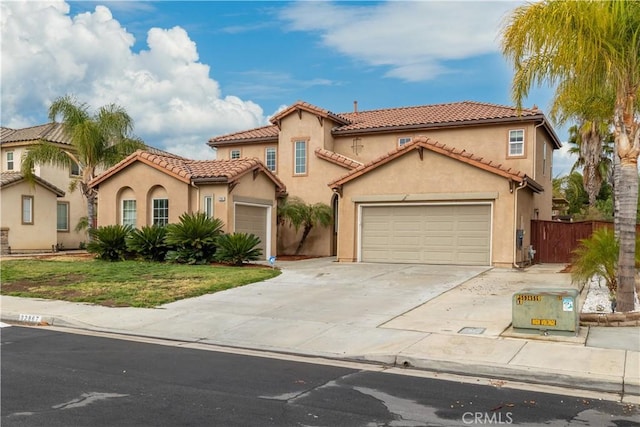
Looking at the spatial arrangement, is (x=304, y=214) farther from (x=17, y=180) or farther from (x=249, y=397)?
(x=249, y=397)

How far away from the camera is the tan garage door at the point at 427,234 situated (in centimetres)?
2120

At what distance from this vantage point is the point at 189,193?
23.2m

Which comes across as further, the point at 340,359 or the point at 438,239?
the point at 438,239

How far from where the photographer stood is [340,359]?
30.1 feet

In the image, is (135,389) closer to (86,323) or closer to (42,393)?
(42,393)

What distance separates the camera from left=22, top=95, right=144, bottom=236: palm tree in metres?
27.2

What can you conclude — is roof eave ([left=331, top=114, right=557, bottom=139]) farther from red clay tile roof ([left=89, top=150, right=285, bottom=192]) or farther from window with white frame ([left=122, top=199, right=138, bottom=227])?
window with white frame ([left=122, top=199, right=138, bottom=227])

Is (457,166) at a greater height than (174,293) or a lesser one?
greater

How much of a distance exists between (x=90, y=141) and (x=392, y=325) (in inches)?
802

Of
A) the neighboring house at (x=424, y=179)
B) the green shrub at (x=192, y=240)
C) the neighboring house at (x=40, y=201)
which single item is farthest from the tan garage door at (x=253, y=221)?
the neighboring house at (x=40, y=201)

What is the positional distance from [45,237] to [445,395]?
2974cm

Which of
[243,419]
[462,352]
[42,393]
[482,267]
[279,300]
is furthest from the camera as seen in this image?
[482,267]

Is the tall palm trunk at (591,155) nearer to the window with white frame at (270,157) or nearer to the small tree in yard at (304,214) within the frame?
the small tree in yard at (304,214)

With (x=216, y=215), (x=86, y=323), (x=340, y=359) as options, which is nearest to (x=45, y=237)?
(x=216, y=215)
